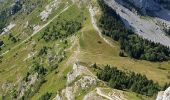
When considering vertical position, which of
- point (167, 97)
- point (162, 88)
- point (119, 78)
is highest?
point (167, 97)

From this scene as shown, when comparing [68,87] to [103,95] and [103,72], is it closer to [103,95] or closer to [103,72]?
[103,72]

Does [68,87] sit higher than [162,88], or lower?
higher

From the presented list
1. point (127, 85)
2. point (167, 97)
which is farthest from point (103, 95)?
point (167, 97)

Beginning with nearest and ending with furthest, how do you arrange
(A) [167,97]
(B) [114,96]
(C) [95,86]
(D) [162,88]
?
(A) [167,97] < (B) [114,96] < (C) [95,86] < (D) [162,88]

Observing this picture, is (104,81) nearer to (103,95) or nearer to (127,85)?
(127,85)

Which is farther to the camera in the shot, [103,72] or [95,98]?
[103,72]

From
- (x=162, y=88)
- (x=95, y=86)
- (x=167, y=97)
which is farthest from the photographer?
(x=162, y=88)

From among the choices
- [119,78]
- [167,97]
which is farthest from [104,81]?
[167,97]

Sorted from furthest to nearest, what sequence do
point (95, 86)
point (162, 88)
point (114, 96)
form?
point (162, 88)
point (95, 86)
point (114, 96)

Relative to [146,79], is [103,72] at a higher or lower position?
higher

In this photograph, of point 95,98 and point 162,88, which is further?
point 162,88
